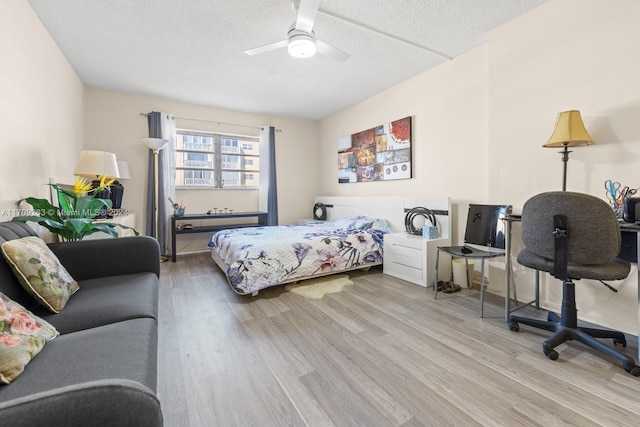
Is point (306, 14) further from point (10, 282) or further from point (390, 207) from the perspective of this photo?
point (390, 207)

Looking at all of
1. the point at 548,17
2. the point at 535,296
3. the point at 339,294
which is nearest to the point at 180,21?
the point at 339,294

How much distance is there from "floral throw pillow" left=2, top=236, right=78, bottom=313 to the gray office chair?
2.67 meters

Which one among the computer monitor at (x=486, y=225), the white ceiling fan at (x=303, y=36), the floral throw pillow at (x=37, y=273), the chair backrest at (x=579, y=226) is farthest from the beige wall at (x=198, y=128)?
the chair backrest at (x=579, y=226)

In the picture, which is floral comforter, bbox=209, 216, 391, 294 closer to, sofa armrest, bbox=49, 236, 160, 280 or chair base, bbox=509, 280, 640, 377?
sofa armrest, bbox=49, 236, 160, 280

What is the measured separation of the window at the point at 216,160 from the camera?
4812 mm

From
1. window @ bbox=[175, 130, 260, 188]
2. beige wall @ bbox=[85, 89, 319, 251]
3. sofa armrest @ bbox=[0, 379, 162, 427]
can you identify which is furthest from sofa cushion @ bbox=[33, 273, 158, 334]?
window @ bbox=[175, 130, 260, 188]

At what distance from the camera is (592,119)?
6.88ft

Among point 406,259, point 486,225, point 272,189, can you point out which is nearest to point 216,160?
point 272,189

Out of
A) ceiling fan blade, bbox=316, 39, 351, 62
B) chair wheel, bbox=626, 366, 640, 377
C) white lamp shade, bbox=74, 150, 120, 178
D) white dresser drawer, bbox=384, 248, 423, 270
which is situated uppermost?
ceiling fan blade, bbox=316, 39, 351, 62

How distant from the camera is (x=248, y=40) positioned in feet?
9.21

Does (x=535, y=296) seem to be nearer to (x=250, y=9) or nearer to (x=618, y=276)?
(x=618, y=276)

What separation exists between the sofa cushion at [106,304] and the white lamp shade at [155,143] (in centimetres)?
271

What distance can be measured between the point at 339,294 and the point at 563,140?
216 cm

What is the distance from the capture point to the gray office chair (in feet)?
5.13
